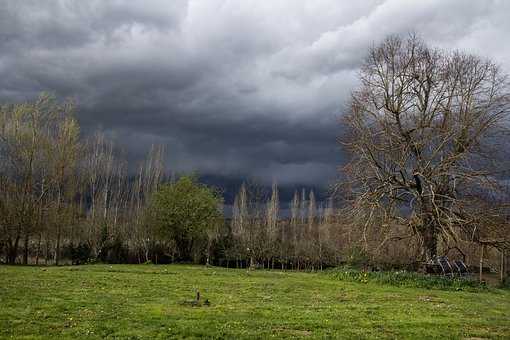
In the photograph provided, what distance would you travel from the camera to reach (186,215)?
5012cm

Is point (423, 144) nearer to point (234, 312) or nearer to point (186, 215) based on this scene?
point (234, 312)

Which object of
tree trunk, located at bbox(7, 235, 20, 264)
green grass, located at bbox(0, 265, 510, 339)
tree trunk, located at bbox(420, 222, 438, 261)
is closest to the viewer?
green grass, located at bbox(0, 265, 510, 339)

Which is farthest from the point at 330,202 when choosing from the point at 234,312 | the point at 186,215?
the point at 234,312

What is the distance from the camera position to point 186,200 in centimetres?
5069

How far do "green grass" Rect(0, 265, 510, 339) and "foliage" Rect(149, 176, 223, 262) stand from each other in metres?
28.9

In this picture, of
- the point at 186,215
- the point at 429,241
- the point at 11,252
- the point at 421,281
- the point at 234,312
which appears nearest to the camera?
the point at 234,312

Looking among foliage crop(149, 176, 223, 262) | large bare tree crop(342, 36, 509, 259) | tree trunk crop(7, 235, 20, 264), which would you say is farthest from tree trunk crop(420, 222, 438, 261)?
tree trunk crop(7, 235, 20, 264)

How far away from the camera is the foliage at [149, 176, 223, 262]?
165 ft

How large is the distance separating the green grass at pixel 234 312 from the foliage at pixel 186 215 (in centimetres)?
2887

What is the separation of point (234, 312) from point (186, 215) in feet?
121

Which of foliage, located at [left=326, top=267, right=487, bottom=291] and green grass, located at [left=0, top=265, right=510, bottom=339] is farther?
foliage, located at [left=326, top=267, right=487, bottom=291]

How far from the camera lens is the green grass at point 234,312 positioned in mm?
11148

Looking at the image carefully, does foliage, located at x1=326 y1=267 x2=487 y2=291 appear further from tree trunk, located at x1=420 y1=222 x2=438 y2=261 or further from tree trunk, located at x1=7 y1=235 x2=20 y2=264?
tree trunk, located at x1=7 y1=235 x2=20 y2=264

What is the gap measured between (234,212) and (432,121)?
39969 mm
